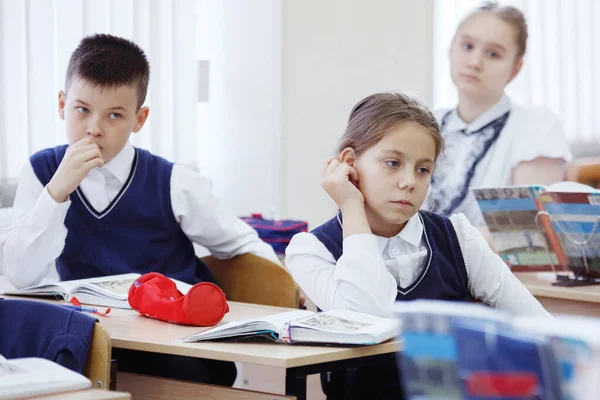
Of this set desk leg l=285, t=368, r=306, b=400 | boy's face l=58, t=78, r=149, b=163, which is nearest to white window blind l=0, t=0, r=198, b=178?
boy's face l=58, t=78, r=149, b=163

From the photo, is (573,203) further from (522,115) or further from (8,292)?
(8,292)

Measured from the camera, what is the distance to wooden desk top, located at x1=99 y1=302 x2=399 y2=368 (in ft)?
4.88

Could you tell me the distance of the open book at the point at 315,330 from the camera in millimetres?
1565

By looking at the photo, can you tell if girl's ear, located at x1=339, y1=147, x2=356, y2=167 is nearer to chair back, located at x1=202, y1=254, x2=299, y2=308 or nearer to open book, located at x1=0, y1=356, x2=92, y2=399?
chair back, located at x1=202, y1=254, x2=299, y2=308

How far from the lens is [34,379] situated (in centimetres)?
136

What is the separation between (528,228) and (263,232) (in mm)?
1140

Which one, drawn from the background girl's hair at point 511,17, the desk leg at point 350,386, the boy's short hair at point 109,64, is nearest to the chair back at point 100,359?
the desk leg at point 350,386

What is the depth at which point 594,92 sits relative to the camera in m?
5.48

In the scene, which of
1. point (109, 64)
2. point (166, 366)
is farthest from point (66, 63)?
point (166, 366)

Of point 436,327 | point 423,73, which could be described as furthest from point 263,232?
point 436,327

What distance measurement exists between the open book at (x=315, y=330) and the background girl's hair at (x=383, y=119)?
53 cm

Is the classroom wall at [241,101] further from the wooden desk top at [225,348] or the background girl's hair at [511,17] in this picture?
the wooden desk top at [225,348]

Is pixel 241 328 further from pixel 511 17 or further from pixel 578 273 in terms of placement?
pixel 511 17

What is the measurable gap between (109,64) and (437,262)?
1071 mm
